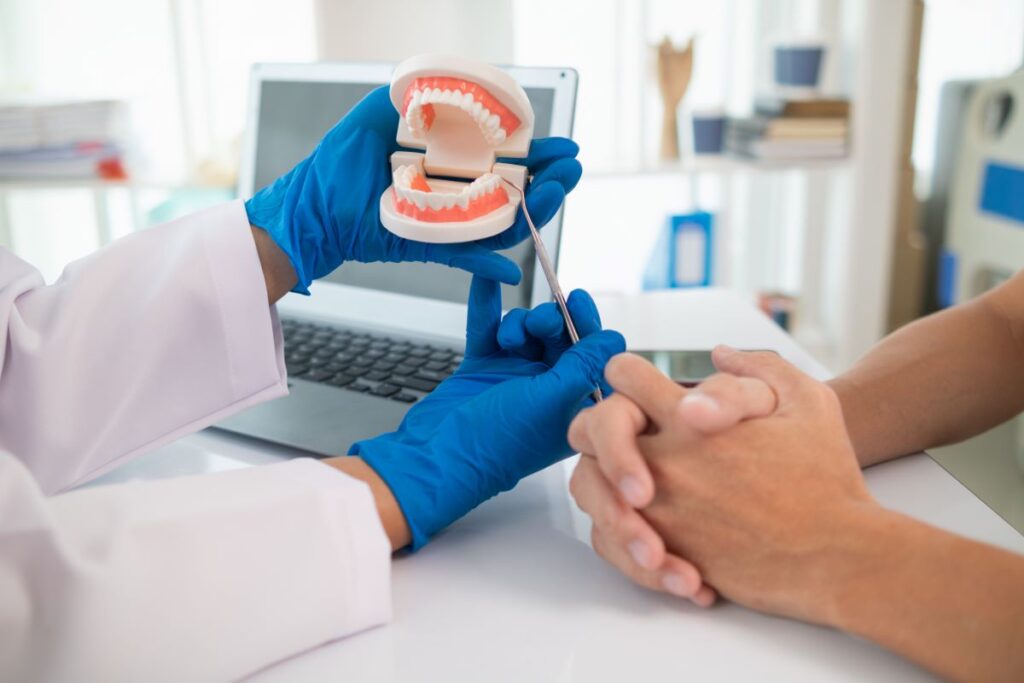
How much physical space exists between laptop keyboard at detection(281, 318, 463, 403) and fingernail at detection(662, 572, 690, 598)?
40 centimetres

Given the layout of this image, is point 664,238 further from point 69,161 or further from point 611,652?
point 611,652

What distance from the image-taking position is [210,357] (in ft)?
2.84

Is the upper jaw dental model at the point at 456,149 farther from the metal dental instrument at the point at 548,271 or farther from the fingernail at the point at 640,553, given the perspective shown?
the fingernail at the point at 640,553

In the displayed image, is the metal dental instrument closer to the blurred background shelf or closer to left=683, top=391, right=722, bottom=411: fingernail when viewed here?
left=683, top=391, right=722, bottom=411: fingernail

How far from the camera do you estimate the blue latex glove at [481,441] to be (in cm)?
70

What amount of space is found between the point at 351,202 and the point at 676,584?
51 cm

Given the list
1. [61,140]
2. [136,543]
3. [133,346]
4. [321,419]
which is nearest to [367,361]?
[321,419]

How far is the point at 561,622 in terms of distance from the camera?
1.98ft

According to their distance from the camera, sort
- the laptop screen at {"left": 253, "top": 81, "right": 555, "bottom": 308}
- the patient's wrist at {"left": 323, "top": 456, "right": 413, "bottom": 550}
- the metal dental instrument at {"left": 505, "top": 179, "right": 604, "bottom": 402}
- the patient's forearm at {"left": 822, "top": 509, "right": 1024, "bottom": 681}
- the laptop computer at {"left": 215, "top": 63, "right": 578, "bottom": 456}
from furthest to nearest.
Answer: the laptop screen at {"left": 253, "top": 81, "right": 555, "bottom": 308}, the laptop computer at {"left": 215, "top": 63, "right": 578, "bottom": 456}, the metal dental instrument at {"left": 505, "top": 179, "right": 604, "bottom": 402}, the patient's wrist at {"left": 323, "top": 456, "right": 413, "bottom": 550}, the patient's forearm at {"left": 822, "top": 509, "right": 1024, "bottom": 681}

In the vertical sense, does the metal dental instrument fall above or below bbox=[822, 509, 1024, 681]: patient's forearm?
above

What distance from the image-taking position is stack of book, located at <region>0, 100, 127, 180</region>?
2410mm

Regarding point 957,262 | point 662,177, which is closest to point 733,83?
point 662,177

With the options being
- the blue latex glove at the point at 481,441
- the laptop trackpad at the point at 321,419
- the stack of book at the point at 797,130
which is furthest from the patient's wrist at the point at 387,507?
the stack of book at the point at 797,130

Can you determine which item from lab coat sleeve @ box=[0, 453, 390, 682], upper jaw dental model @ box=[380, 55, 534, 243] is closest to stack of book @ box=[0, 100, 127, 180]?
upper jaw dental model @ box=[380, 55, 534, 243]
